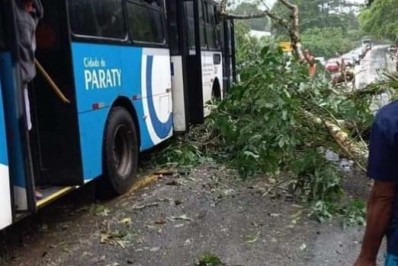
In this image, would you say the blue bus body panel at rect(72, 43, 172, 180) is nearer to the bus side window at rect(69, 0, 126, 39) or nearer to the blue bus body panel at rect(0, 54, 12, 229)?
the bus side window at rect(69, 0, 126, 39)

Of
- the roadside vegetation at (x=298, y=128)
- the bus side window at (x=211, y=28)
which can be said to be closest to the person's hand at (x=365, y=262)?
the roadside vegetation at (x=298, y=128)

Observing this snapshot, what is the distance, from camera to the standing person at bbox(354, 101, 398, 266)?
2.20 metres

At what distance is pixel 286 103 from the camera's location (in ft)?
21.4

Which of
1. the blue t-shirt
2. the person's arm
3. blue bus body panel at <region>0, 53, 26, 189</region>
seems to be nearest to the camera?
the blue t-shirt

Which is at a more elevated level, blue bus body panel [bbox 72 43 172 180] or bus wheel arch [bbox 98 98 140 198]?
blue bus body panel [bbox 72 43 172 180]

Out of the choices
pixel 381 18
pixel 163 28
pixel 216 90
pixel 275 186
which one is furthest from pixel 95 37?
pixel 381 18

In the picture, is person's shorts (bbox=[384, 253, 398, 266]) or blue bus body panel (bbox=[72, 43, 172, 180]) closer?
person's shorts (bbox=[384, 253, 398, 266])

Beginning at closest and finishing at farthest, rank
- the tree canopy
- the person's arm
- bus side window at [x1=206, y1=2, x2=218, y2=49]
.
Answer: the person's arm, bus side window at [x1=206, y1=2, x2=218, y2=49], the tree canopy

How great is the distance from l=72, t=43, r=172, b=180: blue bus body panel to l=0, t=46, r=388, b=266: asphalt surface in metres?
0.58

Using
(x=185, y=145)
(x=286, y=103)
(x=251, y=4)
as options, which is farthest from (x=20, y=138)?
(x=251, y=4)

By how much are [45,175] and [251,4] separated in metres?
10.9

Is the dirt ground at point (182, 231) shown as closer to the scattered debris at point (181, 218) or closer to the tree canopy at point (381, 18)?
the scattered debris at point (181, 218)

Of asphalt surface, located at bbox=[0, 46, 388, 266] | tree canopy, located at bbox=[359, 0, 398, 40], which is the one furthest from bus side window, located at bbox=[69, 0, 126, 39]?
tree canopy, located at bbox=[359, 0, 398, 40]

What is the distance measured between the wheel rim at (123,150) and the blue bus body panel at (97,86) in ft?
1.22
